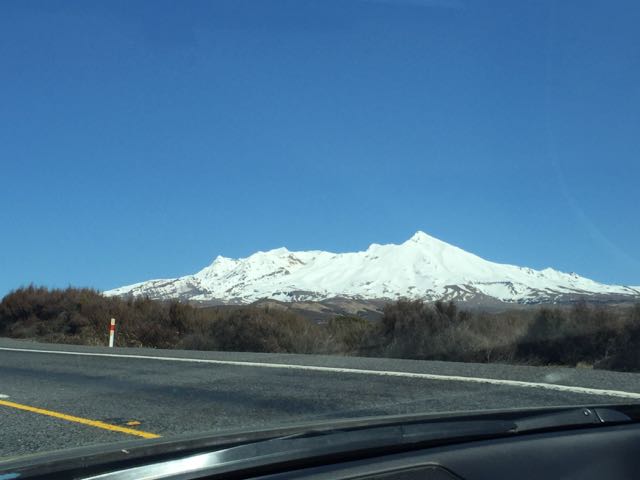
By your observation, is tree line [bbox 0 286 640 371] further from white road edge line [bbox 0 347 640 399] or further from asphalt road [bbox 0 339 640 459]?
white road edge line [bbox 0 347 640 399]

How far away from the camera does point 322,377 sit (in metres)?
10.2

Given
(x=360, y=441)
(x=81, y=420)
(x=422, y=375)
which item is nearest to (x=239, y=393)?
(x=81, y=420)

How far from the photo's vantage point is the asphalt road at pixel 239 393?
6812mm

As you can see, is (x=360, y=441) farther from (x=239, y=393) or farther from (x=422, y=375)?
(x=422, y=375)

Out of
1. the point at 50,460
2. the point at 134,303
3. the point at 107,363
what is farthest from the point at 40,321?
the point at 50,460

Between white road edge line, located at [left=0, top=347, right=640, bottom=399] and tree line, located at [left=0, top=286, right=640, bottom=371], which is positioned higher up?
tree line, located at [left=0, top=286, right=640, bottom=371]

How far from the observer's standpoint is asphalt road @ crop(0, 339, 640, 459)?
22.4ft

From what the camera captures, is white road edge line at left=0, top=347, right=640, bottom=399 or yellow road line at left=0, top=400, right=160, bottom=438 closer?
yellow road line at left=0, top=400, right=160, bottom=438

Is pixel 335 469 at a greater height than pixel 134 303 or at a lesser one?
lesser

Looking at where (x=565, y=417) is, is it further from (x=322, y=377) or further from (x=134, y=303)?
(x=134, y=303)

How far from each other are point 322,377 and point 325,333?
9.27m

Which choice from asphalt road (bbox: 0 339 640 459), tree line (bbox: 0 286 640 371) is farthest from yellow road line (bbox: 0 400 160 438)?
tree line (bbox: 0 286 640 371)

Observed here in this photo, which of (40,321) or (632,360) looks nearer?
(632,360)

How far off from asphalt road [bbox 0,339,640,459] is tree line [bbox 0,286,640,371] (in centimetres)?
345
